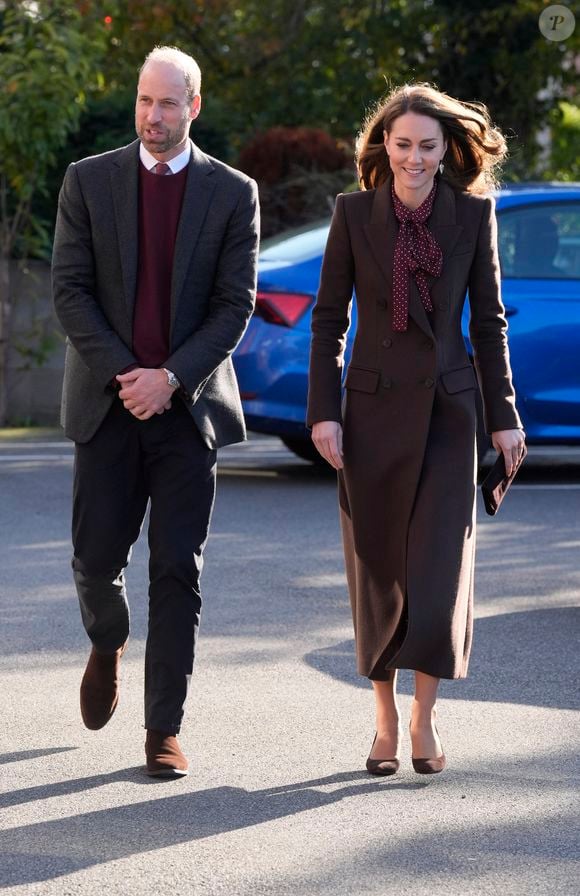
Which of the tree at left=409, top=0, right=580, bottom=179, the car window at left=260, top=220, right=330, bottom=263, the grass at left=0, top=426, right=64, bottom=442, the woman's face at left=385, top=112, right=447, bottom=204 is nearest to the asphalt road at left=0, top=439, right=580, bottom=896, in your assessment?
the woman's face at left=385, top=112, right=447, bottom=204

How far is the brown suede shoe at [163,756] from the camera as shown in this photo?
4543mm

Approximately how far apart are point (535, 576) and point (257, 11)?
13078 millimetres

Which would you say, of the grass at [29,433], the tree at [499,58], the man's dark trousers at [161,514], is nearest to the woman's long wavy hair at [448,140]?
the man's dark trousers at [161,514]

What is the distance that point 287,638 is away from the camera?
6191 millimetres

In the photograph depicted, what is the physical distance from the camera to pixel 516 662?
5.89m

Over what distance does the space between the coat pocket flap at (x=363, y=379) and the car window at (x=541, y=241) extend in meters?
5.22

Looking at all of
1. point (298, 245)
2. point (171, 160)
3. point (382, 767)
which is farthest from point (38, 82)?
point (382, 767)

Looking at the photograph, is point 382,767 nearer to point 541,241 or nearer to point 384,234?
point 384,234

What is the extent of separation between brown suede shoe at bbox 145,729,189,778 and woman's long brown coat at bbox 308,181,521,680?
551 mm

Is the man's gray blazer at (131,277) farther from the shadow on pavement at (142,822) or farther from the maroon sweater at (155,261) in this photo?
the shadow on pavement at (142,822)

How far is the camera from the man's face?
449 cm

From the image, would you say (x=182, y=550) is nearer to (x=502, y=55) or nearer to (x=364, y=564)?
(x=364, y=564)

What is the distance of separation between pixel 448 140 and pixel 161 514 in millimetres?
1277

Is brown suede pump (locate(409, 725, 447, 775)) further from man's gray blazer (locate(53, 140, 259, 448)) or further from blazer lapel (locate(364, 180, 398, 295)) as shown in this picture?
blazer lapel (locate(364, 180, 398, 295))
